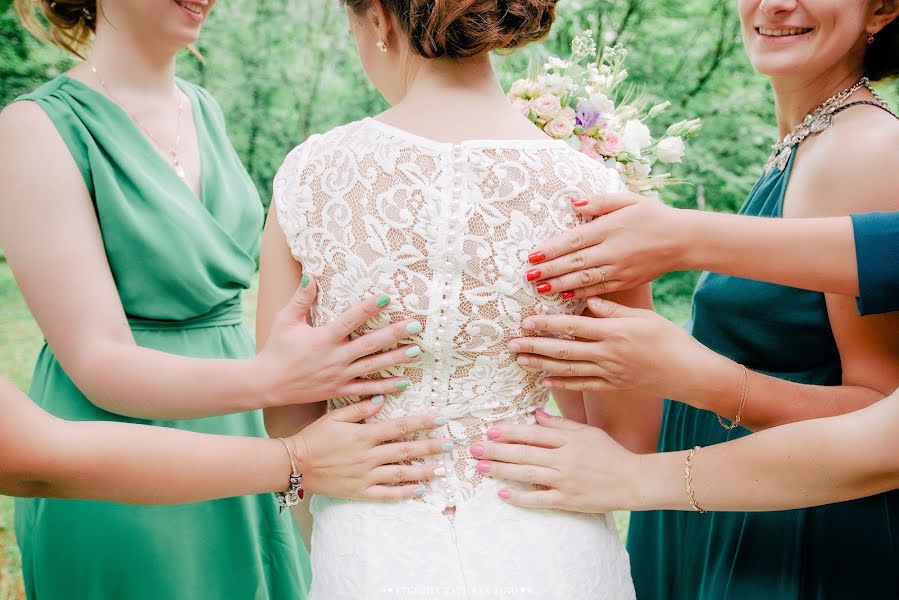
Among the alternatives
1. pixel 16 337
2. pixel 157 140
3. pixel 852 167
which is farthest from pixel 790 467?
Result: pixel 16 337

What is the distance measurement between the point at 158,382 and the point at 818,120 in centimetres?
157

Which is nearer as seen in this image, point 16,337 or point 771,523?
point 771,523

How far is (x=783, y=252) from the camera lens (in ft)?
4.99

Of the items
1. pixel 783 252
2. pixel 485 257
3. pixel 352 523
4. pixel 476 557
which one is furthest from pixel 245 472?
pixel 783 252

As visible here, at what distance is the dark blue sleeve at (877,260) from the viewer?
1457mm

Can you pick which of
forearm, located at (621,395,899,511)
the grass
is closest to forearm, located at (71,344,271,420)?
forearm, located at (621,395,899,511)

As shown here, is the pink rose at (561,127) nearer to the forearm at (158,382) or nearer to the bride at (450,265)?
the bride at (450,265)

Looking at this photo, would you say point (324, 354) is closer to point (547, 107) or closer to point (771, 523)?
point (547, 107)

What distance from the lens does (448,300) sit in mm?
1401

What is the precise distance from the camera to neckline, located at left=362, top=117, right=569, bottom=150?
1389mm

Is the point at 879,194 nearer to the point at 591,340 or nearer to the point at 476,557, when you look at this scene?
the point at 591,340

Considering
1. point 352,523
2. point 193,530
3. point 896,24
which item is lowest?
point 193,530

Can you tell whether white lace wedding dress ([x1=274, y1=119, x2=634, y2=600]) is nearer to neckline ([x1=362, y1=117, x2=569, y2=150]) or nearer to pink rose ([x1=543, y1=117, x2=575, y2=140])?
neckline ([x1=362, y1=117, x2=569, y2=150])

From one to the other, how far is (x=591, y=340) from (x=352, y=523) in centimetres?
57
